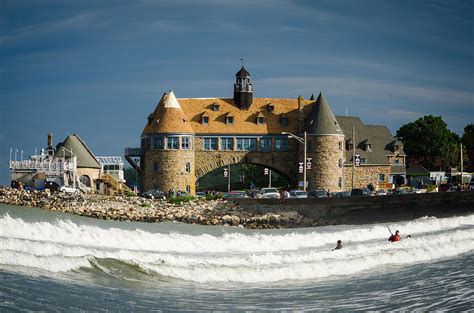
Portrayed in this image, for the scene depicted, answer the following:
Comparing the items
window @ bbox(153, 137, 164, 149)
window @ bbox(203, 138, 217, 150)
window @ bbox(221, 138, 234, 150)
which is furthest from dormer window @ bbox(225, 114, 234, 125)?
window @ bbox(153, 137, 164, 149)

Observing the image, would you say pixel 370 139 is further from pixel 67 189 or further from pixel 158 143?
pixel 67 189

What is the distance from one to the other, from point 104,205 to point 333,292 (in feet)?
112

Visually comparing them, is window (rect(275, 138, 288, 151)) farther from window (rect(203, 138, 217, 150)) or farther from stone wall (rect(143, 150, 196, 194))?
stone wall (rect(143, 150, 196, 194))

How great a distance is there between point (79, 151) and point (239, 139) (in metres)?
13.2

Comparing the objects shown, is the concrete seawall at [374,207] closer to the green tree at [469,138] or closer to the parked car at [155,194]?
the parked car at [155,194]

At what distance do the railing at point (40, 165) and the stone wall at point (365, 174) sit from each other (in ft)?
77.7

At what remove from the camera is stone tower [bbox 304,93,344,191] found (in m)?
73.4

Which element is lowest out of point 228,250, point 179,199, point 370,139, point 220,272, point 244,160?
point 220,272

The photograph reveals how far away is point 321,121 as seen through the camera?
243 ft

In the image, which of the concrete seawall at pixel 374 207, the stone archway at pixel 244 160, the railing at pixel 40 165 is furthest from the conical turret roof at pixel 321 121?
the railing at pixel 40 165

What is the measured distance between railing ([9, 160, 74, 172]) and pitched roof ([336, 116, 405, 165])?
2464cm

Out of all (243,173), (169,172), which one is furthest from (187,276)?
(243,173)

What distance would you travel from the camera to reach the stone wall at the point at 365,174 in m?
78.6

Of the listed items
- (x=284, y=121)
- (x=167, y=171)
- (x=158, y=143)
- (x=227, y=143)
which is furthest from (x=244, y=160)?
(x=158, y=143)
